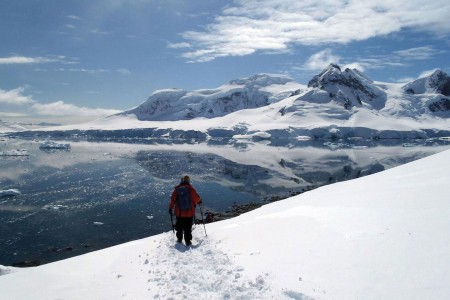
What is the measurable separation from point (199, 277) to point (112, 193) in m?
27.4

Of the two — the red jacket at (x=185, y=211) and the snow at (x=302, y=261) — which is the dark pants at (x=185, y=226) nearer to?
the red jacket at (x=185, y=211)

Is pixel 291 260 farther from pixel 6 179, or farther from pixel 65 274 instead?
pixel 6 179

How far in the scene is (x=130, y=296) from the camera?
21.0ft

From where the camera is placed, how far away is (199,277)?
273 inches

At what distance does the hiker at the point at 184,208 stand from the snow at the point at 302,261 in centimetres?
38

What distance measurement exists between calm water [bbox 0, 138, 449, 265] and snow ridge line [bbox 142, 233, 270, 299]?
11450 millimetres

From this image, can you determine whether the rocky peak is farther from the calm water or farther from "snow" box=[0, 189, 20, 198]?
"snow" box=[0, 189, 20, 198]

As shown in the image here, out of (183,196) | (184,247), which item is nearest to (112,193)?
Result: (183,196)

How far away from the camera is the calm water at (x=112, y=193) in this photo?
20.2 metres

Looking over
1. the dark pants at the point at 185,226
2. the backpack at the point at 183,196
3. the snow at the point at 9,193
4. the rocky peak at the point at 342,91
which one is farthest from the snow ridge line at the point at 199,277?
the rocky peak at the point at 342,91

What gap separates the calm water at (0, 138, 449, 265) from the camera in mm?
20156

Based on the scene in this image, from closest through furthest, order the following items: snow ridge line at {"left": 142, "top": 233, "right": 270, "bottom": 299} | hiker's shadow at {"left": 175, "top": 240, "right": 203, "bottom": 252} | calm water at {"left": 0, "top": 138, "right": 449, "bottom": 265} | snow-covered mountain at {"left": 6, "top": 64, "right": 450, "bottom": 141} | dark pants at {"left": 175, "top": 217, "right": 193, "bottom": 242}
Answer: snow ridge line at {"left": 142, "top": 233, "right": 270, "bottom": 299}, hiker's shadow at {"left": 175, "top": 240, "right": 203, "bottom": 252}, dark pants at {"left": 175, "top": 217, "right": 193, "bottom": 242}, calm water at {"left": 0, "top": 138, "right": 449, "bottom": 265}, snow-covered mountain at {"left": 6, "top": 64, "right": 450, "bottom": 141}

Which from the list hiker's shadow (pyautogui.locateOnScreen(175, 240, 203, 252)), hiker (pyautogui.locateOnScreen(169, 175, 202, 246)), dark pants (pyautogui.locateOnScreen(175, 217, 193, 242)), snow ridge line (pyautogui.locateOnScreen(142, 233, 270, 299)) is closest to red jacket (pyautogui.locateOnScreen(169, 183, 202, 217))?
hiker (pyautogui.locateOnScreen(169, 175, 202, 246))

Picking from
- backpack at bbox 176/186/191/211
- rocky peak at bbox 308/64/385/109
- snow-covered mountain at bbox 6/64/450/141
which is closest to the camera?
backpack at bbox 176/186/191/211
